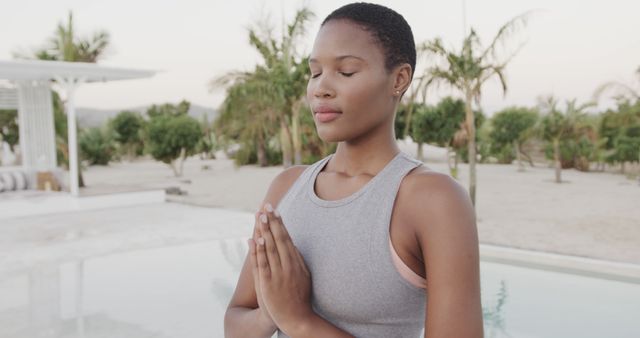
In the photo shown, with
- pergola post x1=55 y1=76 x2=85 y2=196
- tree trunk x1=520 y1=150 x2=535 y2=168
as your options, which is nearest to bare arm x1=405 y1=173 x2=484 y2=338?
pergola post x1=55 y1=76 x2=85 y2=196

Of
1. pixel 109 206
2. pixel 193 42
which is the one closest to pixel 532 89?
pixel 193 42

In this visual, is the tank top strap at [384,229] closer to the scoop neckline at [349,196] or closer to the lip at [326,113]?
the scoop neckline at [349,196]

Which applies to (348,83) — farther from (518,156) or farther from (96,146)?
(96,146)

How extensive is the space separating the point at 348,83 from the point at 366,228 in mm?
202

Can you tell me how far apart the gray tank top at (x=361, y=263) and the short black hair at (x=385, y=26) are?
0.15 metres

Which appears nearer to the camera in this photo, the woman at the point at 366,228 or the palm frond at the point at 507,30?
the woman at the point at 366,228

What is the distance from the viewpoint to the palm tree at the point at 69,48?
47.4ft

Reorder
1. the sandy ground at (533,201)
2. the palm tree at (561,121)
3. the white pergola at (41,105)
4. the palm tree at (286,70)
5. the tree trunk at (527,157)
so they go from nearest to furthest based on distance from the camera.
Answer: the sandy ground at (533,201) → the palm tree at (286,70) → the white pergola at (41,105) → the palm tree at (561,121) → the tree trunk at (527,157)

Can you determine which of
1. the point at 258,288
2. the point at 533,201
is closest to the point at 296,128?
the point at 533,201

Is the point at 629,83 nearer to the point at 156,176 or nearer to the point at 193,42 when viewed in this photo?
the point at 156,176

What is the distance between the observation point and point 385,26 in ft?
2.73

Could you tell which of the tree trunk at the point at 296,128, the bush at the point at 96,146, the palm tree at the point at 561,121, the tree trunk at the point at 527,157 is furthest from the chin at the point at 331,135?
the bush at the point at 96,146

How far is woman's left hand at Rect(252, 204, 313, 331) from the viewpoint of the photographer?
741 millimetres

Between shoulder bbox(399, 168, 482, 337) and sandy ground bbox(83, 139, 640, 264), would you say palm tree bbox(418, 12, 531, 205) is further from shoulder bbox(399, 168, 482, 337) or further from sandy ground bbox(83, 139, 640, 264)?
shoulder bbox(399, 168, 482, 337)
